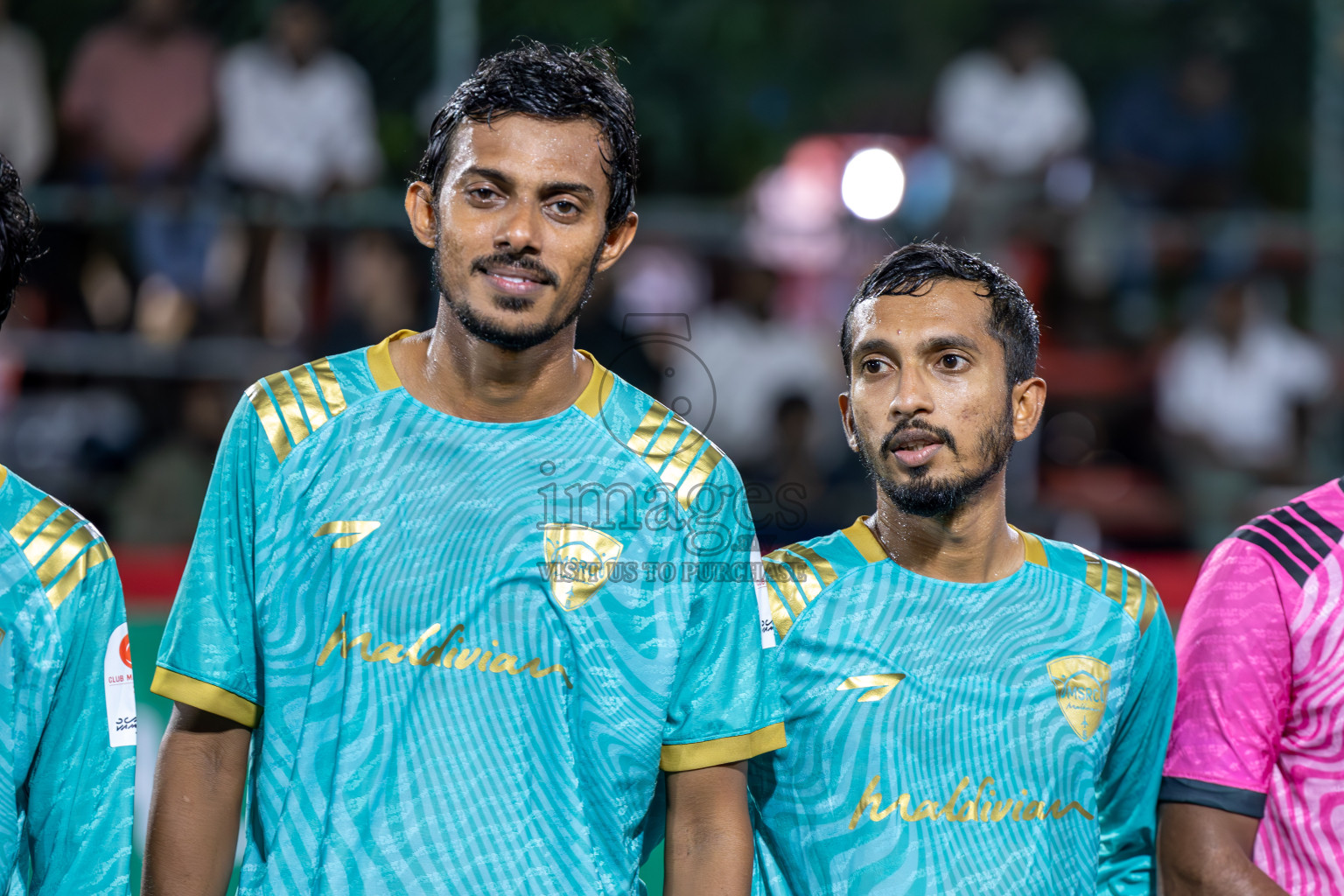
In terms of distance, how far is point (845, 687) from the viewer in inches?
110

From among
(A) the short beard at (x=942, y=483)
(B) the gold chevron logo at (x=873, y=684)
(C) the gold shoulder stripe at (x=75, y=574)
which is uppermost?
(A) the short beard at (x=942, y=483)

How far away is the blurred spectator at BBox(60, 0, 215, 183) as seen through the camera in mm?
7457

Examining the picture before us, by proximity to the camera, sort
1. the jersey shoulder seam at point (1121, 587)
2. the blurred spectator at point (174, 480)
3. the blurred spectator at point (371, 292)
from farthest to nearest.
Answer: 1. the blurred spectator at point (371, 292)
2. the blurred spectator at point (174, 480)
3. the jersey shoulder seam at point (1121, 587)

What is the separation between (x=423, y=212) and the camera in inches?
106

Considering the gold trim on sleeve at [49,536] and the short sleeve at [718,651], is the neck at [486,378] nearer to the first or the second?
the short sleeve at [718,651]

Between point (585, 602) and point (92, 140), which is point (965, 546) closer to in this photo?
point (585, 602)

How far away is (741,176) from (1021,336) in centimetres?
888

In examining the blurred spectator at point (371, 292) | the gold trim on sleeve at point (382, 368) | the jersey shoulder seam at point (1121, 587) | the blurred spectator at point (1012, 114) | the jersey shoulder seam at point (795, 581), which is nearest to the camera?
the gold trim on sleeve at point (382, 368)

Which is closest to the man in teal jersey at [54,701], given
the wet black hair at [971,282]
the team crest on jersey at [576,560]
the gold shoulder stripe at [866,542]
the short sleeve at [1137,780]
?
the team crest on jersey at [576,560]

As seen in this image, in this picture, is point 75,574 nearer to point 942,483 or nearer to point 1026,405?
point 942,483

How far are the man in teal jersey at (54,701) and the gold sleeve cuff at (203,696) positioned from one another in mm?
75

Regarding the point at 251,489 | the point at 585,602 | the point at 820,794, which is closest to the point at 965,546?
the point at 820,794

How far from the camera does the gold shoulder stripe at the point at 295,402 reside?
2.53 m

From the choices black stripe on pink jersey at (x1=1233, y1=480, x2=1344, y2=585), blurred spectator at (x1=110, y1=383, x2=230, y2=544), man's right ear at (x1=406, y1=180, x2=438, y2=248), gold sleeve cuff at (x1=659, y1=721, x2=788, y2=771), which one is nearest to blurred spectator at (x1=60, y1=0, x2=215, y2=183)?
blurred spectator at (x1=110, y1=383, x2=230, y2=544)
